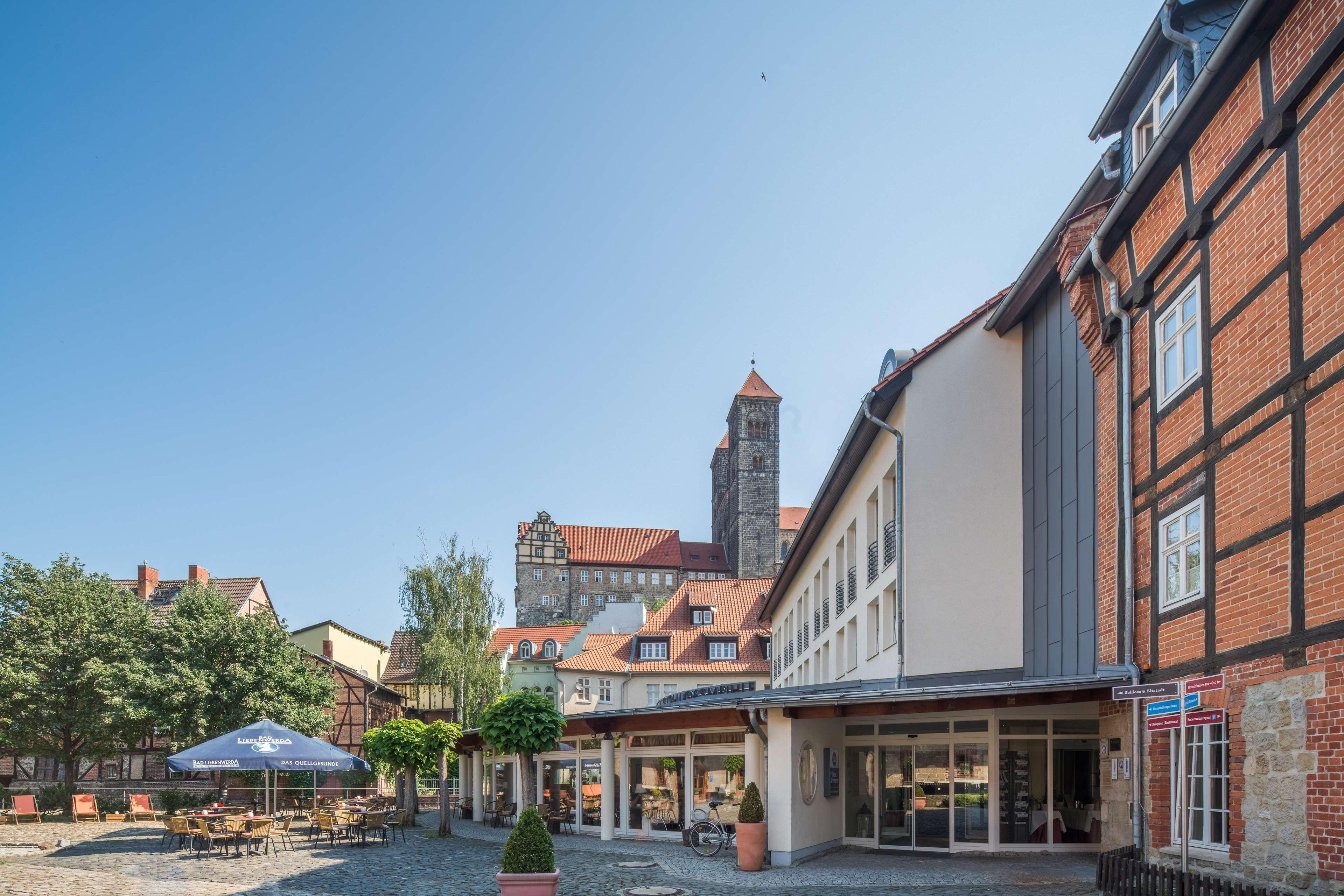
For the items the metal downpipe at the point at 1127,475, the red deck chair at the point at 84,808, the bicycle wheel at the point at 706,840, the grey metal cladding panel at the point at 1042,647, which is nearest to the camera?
the metal downpipe at the point at 1127,475

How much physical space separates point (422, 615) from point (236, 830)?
26.3m

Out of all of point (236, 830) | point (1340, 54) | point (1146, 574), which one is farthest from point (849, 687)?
point (1340, 54)

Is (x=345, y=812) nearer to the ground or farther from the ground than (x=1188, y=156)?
nearer to the ground

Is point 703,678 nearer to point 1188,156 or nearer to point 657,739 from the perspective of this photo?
point 657,739

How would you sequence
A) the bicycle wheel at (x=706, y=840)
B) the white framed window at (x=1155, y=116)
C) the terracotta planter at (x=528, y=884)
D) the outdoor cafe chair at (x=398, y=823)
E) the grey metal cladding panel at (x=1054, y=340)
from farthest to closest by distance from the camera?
1. the outdoor cafe chair at (x=398, y=823)
2. the bicycle wheel at (x=706, y=840)
3. the grey metal cladding panel at (x=1054, y=340)
4. the terracotta planter at (x=528, y=884)
5. the white framed window at (x=1155, y=116)

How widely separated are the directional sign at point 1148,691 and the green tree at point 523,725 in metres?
9.41

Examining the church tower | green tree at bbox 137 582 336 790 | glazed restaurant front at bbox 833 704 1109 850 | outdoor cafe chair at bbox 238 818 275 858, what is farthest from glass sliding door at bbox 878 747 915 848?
the church tower

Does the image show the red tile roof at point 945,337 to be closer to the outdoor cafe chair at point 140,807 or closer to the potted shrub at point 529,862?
the potted shrub at point 529,862

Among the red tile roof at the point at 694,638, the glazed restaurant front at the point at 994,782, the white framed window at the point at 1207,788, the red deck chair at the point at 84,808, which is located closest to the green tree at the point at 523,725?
the glazed restaurant front at the point at 994,782

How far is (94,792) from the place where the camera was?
3569 centimetres

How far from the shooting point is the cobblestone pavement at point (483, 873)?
14055 mm

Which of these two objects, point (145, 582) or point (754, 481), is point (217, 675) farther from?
point (754, 481)

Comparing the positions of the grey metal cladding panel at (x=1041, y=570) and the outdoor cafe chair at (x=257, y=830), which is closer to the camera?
the grey metal cladding panel at (x=1041, y=570)

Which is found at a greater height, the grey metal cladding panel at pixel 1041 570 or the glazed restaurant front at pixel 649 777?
the grey metal cladding panel at pixel 1041 570
